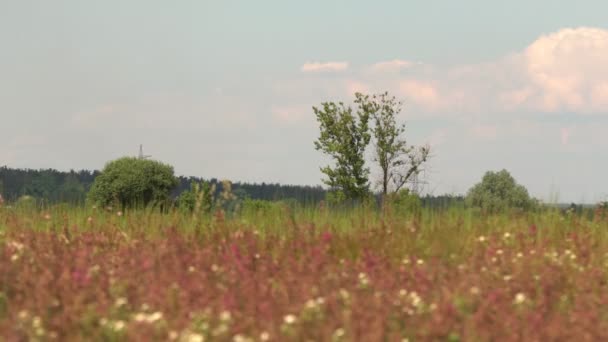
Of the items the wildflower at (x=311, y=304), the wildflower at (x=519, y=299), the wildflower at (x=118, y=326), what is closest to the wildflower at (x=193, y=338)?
the wildflower at (x=118, y=326)

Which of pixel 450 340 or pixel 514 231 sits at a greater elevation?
pixel 514 231

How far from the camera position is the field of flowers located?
5.61 metres

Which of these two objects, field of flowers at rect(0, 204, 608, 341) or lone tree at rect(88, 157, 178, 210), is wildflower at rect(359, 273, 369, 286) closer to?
field of flowers at rect(0, 204, 608, 341)

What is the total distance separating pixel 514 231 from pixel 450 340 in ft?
18.1

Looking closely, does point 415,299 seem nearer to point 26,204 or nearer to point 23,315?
point 23,315

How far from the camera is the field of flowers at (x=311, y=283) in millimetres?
5609

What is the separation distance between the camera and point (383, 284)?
6676 millimetres

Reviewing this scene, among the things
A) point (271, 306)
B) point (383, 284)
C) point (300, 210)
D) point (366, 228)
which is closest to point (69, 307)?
point (271, 306)

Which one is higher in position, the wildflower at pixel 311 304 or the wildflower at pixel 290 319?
the wildflower at pixel 311 304

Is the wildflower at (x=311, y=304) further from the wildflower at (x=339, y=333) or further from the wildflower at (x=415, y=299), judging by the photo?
the wildflower at (x=415, y=299)

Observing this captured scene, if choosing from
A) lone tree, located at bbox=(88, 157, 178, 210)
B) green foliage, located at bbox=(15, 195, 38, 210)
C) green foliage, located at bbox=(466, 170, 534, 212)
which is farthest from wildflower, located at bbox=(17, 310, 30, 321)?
green foliage, located at bbox=(466, 170, 534, 212)

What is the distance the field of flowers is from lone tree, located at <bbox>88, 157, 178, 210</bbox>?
34.6 feet

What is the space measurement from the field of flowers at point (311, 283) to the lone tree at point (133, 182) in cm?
1056

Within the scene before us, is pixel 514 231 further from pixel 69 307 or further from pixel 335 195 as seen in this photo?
pixel 335 195
